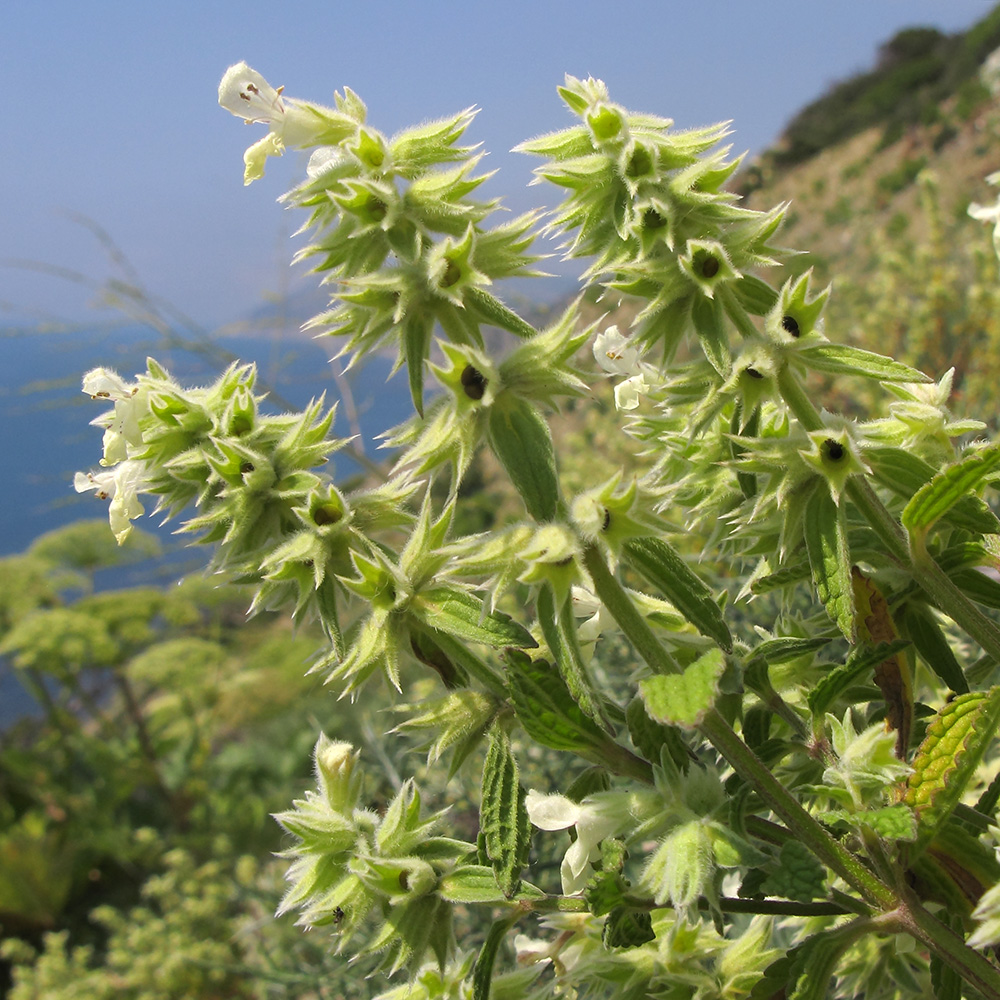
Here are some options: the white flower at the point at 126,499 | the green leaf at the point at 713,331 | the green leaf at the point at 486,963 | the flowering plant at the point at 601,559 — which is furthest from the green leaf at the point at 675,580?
the white flower at the point at 126,499

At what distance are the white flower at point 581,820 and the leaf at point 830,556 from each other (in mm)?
186

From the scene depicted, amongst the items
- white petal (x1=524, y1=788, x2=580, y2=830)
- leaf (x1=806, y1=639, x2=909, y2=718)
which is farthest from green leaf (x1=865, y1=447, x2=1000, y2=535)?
white petal (x1=524, y1=788, x2=580, y2=830)

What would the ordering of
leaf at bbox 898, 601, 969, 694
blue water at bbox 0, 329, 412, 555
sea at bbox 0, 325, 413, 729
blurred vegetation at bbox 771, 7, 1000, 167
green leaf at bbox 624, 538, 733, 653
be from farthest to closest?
1. blurred vegetation at bbox 771, 7, 1000, 167
2. blue water at bbox 0, 329, 412, 555
3. sea at bbox 0, 325, 413, 729
4. leaf at bbox 898, 601, 969, 694
5. green leaf at bbox 624, 538, 733, 653

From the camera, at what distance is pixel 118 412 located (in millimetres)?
615

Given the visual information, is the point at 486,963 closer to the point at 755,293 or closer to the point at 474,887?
the point at 474,887

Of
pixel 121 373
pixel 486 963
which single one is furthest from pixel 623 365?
pixel 121 373

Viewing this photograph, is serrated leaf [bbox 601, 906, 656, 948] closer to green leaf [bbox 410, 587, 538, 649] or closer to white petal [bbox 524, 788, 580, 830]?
white petal [bbox 524, 788, 580, 830]

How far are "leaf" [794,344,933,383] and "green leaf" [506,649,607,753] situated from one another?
0.89ft

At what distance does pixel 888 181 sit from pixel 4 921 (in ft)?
55.5

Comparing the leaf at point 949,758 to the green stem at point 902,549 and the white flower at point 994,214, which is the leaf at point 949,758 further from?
the white flower at point 994,214

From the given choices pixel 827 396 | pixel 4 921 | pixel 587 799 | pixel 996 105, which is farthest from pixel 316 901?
pixel 996 105

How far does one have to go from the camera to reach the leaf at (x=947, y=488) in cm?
55

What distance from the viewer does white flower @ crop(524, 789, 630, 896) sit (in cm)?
56

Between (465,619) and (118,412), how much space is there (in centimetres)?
30
